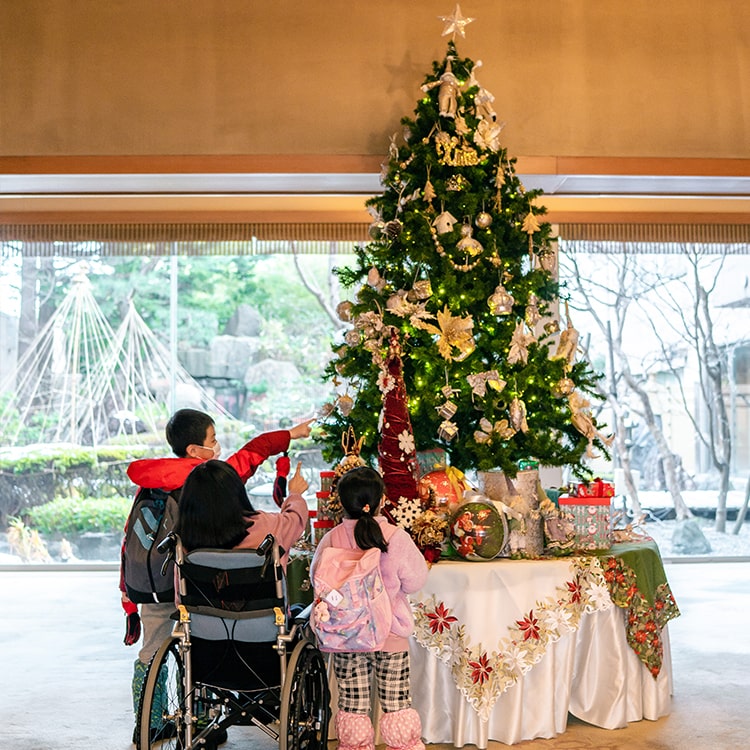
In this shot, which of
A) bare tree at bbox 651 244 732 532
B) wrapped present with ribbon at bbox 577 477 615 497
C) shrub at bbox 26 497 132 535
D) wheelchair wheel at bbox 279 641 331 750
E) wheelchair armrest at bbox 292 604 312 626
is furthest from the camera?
bare tree at bbox 651 244 732 532

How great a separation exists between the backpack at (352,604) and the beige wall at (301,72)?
8.96 ft

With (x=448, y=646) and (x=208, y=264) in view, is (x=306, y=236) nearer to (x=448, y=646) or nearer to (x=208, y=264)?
(x=208, y=264)

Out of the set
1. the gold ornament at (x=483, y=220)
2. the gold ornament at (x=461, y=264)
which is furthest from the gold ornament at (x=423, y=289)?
the gold ornament at (x=483, y=220)

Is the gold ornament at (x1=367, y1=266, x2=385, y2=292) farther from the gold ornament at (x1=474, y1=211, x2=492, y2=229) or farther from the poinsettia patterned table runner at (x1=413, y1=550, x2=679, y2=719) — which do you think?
the poinsettia patterned table runner at (x1=413, y1=550, x2=679, y2=719)

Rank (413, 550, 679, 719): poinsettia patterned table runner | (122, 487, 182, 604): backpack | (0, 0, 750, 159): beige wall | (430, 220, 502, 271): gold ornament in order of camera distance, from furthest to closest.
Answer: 1. (0, 0, 750, 159): beige wall
2. (430, 220, 502, 271): gold ornament
3. (413, 550, 679, 719): poinsettia patterned table runner
4. (122, 487, 182, 604): backpack

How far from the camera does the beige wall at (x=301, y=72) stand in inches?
201

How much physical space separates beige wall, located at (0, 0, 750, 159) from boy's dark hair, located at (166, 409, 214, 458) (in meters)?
2.05

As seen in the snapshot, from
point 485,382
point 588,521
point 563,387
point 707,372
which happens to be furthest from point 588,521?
point 707,372

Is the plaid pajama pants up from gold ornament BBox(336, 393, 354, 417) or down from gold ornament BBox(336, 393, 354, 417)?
down

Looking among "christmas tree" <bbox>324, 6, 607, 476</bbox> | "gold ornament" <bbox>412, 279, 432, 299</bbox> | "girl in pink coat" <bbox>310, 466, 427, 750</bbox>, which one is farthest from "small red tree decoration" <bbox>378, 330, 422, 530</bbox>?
"girl in pink coat" <bbox>310, 466, 427, 750</bbox>

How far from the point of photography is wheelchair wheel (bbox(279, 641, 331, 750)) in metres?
2.87

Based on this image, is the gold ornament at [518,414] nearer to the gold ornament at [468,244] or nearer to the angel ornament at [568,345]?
the angel ornament at [568,345]

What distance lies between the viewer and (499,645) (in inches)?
140

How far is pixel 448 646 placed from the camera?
140 inches
